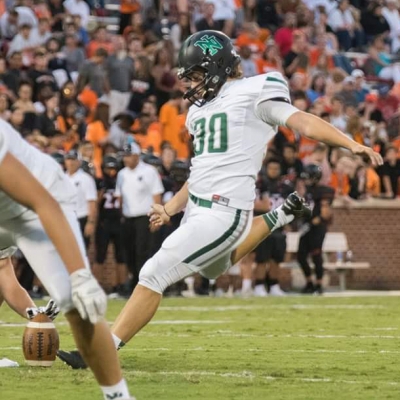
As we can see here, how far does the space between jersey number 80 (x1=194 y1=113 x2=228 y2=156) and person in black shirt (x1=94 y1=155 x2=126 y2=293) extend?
868cm

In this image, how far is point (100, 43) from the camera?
63.7 ft

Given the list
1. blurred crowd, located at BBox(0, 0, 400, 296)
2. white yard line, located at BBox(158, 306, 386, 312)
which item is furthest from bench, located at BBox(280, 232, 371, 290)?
white yard line, located at BBox(158, 306, 386, 312)

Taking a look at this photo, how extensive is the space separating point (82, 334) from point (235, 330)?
5.57 meters

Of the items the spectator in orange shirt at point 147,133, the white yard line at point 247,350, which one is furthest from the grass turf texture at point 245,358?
the spectator in orange shirt at point 147,133

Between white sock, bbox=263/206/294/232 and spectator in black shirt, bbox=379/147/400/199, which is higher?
white sock, bbox=263/206/294/232

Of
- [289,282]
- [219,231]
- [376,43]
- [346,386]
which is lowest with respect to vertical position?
[289,282]

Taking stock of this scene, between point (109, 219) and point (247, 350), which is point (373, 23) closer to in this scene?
point (109, 219)

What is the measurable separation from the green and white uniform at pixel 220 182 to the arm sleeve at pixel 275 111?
1.0 inches

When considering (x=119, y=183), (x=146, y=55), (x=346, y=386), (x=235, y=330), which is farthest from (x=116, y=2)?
(x=346, y=386)

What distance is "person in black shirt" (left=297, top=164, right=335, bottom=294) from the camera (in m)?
17.0

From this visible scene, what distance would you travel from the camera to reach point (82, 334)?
5238 millimetres

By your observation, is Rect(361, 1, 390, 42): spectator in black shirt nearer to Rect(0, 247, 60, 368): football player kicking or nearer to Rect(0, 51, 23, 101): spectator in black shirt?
Rect(0, 51, 23, 101): spectator in black shirt

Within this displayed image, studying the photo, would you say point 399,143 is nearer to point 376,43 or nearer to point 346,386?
point 376,43

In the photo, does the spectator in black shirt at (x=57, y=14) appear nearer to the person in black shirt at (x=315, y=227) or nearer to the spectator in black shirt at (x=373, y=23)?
the person in black shirt at (x=315, y=227)
